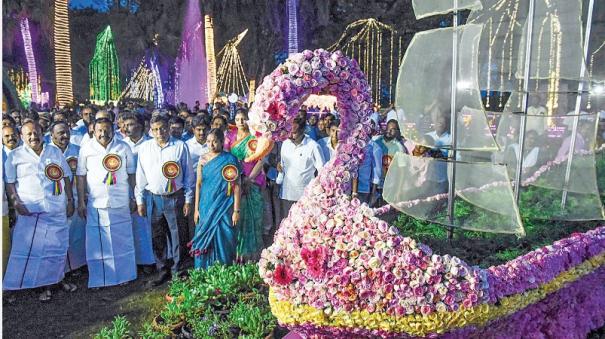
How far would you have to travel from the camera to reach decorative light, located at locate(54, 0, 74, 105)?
1206 centimetres

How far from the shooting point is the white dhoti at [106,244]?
533 cm

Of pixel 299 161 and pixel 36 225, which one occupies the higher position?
pixel 299 161

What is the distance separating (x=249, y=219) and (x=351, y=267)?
2850mm

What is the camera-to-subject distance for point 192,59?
19312mm

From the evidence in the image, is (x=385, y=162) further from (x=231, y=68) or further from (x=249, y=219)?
(x=231, y=68)

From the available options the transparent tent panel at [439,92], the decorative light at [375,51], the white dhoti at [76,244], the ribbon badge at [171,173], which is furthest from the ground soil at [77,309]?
the decorative light at [375,51]

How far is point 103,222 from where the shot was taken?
532 centimetres

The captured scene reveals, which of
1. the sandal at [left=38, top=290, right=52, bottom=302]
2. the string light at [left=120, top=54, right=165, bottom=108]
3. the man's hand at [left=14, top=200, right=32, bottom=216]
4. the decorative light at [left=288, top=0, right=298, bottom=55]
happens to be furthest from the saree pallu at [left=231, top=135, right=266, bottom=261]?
the string light at [left=120, top=54, right=165, bottom=108]

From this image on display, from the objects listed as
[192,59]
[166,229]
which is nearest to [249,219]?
[166,229]

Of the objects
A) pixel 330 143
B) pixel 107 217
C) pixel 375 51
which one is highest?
pixel 375 51

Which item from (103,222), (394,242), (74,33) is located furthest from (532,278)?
(74,33)

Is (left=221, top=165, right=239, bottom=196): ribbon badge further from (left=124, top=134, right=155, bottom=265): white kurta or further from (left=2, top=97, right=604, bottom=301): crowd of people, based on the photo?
(left=124, top=134, right=155, bottom=265): white kurta

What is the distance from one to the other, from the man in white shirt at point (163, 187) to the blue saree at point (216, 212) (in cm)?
31

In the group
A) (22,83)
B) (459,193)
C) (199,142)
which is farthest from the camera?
(22,83)
